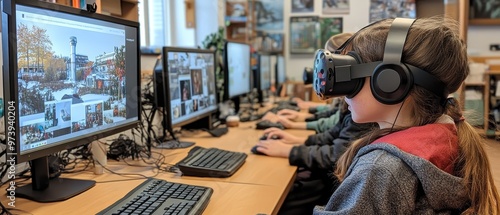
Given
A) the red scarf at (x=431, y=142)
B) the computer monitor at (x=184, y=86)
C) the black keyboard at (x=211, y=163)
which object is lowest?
the black keyboard at (x=211, y=163)

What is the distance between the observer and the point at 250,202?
1057mm

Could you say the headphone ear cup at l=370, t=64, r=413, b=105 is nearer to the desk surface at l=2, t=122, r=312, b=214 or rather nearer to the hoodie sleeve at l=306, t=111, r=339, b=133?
the desk surface at l=2, t=122, r=312, b=214

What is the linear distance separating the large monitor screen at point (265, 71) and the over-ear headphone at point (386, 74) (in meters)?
2.53

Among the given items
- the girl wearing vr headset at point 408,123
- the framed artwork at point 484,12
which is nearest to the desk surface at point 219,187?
the girl wearing vr headset at point 408,123

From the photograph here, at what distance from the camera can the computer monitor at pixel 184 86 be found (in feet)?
5.37

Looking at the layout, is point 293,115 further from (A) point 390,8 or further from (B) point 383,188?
(A) point 390,8

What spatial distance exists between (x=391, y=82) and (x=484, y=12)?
14.6ft

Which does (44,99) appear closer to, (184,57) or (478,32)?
(184,57)

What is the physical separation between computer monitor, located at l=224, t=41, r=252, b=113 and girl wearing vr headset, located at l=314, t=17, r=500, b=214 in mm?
1517

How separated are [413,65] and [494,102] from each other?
12.7 feet

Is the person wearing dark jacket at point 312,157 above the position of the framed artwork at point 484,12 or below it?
below

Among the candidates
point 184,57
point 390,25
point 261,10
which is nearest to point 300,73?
point 261,10

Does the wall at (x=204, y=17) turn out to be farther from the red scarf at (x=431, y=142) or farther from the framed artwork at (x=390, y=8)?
the red scarf at (x=431, y=142)

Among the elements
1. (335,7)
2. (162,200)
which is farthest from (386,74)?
(335,7)
